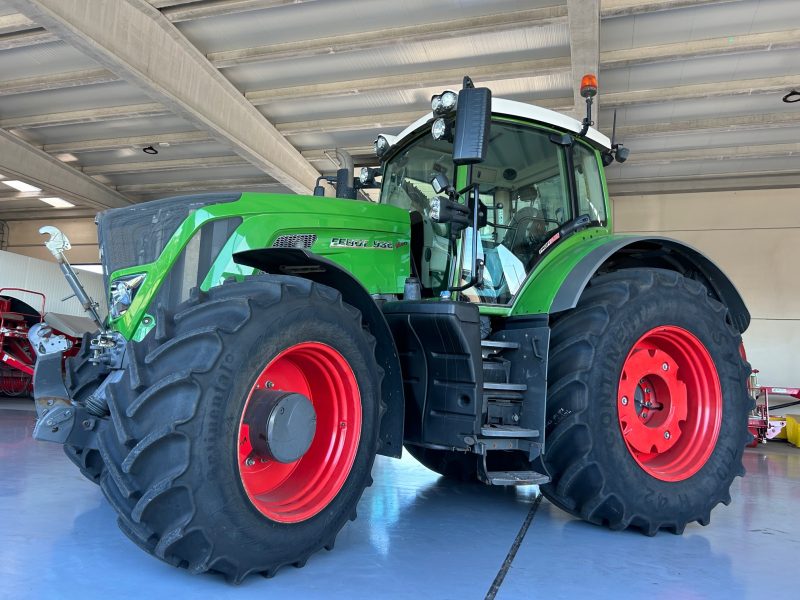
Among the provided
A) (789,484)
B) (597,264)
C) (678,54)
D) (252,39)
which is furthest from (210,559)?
(678,54)

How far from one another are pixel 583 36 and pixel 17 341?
10.8 m

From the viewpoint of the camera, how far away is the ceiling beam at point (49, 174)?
1268cm

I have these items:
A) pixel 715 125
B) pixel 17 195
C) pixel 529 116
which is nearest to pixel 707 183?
pixel 715 125

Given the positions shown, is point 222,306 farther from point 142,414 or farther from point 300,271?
point 300,271

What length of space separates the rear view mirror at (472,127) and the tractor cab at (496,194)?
1.20 feet

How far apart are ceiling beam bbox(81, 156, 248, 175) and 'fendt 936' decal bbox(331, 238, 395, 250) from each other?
1027cm

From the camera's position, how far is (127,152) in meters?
13.4

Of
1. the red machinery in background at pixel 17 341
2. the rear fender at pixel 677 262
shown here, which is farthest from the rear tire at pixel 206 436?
the red machinery in background at pixel 17 341

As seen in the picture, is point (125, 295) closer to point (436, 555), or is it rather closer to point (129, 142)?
point (436, 555)

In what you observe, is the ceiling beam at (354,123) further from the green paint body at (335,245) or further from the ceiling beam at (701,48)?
the green paint body at (335,245)

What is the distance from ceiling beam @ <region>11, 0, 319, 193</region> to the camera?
7.41 meters

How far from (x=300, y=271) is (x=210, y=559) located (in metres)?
1.34

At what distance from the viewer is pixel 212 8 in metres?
7.84

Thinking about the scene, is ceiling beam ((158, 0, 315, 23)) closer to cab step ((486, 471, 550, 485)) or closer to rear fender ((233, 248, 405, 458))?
rear fender ((233, 248, 405, 458))
